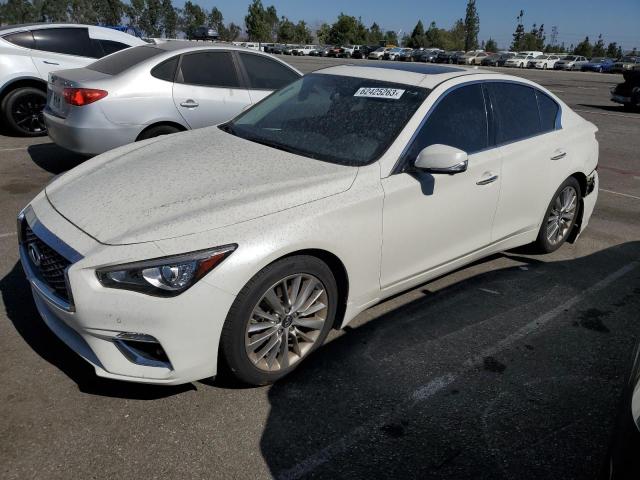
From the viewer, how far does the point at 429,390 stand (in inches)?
118

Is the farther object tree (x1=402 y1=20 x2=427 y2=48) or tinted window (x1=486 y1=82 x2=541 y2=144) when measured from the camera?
tree (x1=402 y1=20 x2=427 y2=48)

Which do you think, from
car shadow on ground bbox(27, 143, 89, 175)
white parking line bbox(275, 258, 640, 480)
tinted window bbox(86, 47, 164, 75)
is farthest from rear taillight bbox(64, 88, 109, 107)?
white parking line bbox(275, 258, 640, 480)

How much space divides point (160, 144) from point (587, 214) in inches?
150

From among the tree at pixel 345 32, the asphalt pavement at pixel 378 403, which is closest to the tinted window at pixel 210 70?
the asphalt pavement at pixel 378 403

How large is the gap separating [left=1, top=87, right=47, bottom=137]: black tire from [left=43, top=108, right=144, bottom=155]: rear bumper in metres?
2.75

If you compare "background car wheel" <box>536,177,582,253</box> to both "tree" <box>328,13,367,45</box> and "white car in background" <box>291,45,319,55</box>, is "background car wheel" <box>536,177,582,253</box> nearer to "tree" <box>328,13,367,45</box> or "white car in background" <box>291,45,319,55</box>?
"white car in background" <box>291,45,319,55</box>

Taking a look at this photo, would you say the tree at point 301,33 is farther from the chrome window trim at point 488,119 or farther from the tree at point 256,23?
the chrome window trim at point 488,119

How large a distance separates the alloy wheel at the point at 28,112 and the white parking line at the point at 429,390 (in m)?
7.57

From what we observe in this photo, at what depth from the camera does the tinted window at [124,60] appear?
635 centimetres

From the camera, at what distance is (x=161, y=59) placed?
6.28m

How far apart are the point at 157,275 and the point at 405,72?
92.5 inches

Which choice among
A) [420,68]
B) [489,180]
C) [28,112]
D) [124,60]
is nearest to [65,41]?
[28,112]

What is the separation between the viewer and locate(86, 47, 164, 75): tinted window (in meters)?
6.35

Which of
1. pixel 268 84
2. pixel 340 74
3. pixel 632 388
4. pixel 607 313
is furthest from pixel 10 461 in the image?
pixel 268 84
